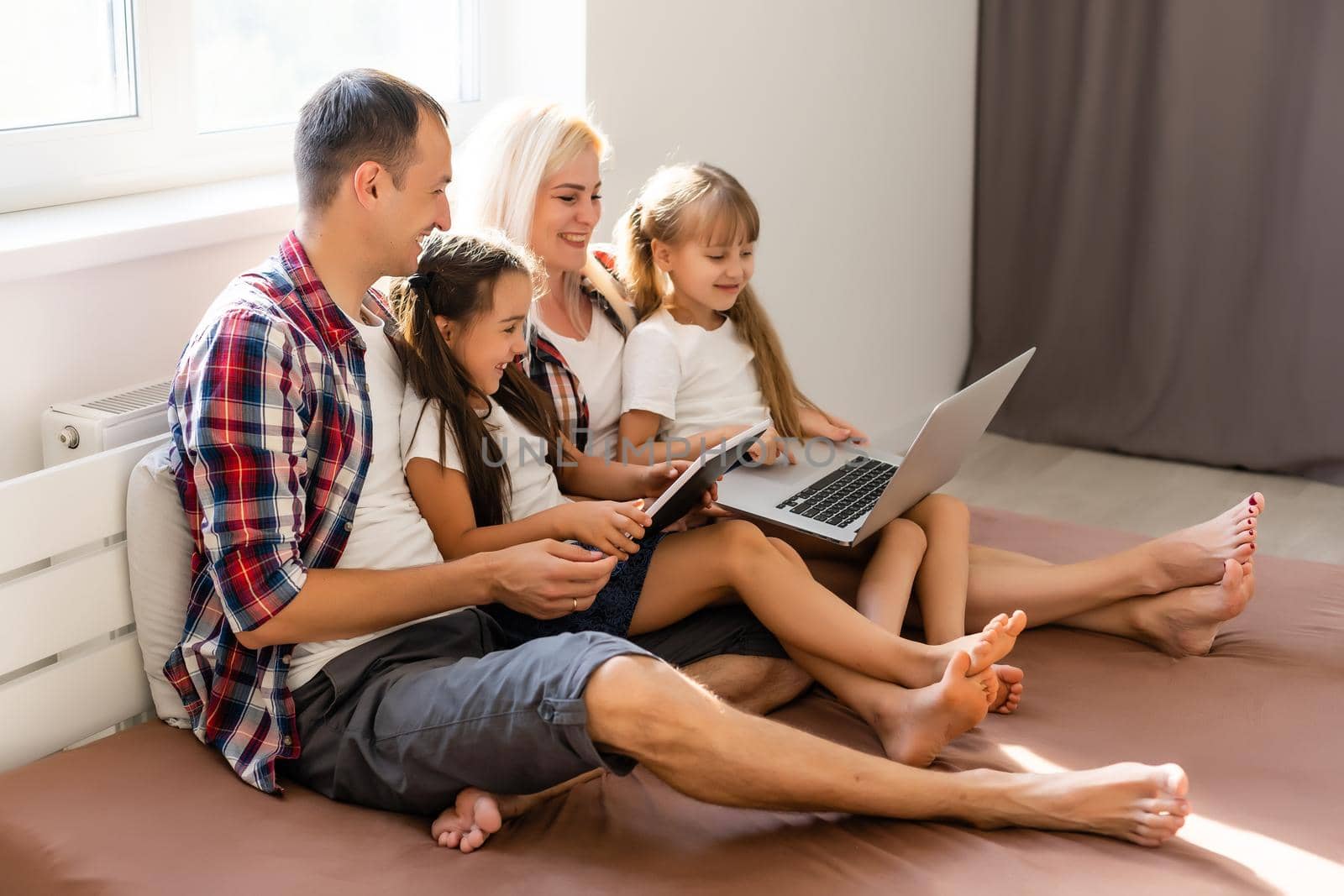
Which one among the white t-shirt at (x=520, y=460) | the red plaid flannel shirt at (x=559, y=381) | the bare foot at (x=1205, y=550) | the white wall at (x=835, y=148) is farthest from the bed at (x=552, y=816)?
the white wall at (x=835, y=148)

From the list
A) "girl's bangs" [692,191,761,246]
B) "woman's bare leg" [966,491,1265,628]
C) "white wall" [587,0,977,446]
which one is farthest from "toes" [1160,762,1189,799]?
"white wall" [587,0,977,446]

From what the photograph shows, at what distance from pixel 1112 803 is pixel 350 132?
1146mm

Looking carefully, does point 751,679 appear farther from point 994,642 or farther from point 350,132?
point 350,132

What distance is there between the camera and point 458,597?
1.63m

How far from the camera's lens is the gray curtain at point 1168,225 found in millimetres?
3488

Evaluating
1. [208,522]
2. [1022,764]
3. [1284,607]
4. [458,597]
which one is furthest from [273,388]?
[1284,607]

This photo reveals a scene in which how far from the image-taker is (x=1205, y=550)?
203 cm

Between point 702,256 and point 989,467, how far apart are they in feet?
5.72

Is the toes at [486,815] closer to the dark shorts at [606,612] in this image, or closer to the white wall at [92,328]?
the dark shorts at [606,612]

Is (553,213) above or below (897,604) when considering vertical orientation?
above

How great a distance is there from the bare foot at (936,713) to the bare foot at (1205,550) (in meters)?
0.48

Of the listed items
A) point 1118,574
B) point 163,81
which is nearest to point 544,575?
point 1118,574

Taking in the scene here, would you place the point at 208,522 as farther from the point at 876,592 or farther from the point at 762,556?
the point at 876,592

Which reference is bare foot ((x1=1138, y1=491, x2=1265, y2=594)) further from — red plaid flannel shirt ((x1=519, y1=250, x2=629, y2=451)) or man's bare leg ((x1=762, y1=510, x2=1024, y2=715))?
red plaid flannel shirt ((x1=519, y1=250, x2=629, y2=451))
